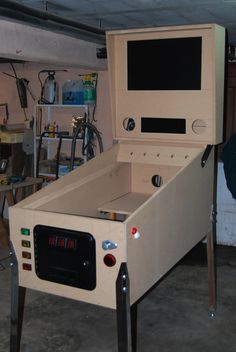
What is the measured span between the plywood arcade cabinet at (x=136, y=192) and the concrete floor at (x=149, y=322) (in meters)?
0.17

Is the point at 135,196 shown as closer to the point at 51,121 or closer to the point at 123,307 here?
the point at 123,307

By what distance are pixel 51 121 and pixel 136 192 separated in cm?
258

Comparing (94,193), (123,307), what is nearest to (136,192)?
(94,193)

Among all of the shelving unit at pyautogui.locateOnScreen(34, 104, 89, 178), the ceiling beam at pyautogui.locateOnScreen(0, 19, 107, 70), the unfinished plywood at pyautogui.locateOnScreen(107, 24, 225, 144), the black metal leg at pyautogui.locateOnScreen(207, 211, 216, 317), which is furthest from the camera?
the shelving unit at pyautogui.locateOnScreen(34, 104, 89, 178)

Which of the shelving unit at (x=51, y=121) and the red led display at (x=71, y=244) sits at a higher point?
the shelving unit at (x=51, y=121)

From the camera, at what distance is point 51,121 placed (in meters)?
5.52

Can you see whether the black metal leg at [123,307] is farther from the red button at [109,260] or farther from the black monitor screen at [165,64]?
the black monitor screen at [165,64]

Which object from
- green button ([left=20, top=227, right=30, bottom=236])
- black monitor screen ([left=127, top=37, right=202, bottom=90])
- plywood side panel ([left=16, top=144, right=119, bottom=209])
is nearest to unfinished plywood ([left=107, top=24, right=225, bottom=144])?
black monitor screen ([left=127, top=37, right=202, bottom=90])

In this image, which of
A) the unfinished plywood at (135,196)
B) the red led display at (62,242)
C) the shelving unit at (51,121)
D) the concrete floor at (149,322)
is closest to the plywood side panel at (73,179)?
the unfinished plywood at (135,196)

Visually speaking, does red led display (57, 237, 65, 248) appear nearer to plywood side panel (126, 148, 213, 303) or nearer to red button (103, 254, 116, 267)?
red button (103, 254, 116, 267)

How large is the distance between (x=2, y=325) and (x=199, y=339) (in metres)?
1.31

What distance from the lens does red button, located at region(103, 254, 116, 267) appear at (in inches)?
80.2

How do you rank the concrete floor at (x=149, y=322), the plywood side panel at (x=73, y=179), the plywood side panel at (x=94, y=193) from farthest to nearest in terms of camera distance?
the concrete floor at (x=149, y=322) < the plywood side panel at (x=94, y=193) < the plywood side panel at (x=73, y=179)

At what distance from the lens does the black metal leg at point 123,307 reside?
6.63ft
